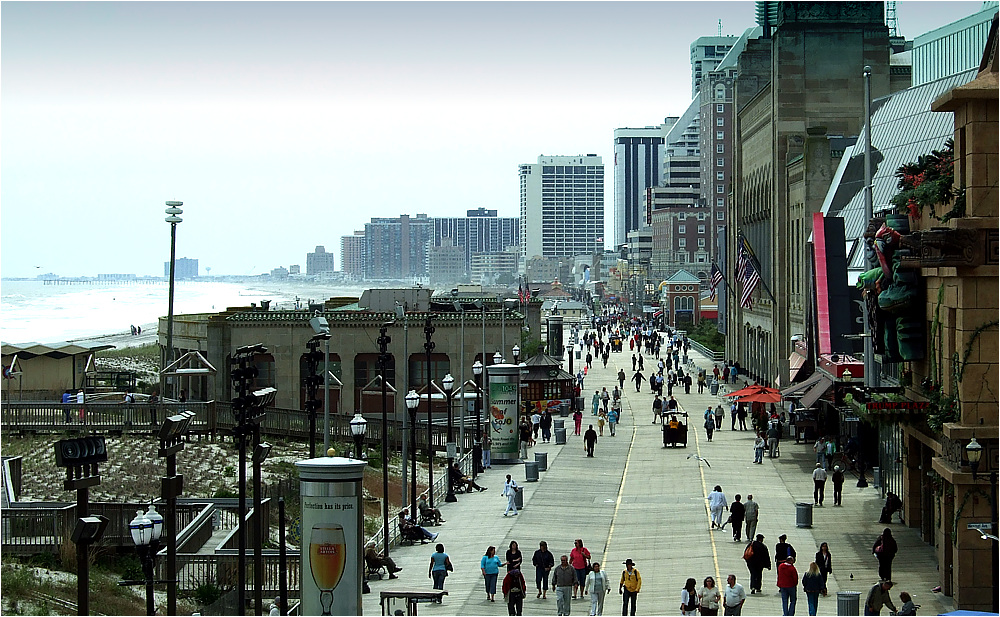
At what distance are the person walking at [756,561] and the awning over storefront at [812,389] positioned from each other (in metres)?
18.5

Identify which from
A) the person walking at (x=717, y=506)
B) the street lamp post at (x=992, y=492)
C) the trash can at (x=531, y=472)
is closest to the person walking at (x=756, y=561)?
the street lamp post at (x=992, y=492)

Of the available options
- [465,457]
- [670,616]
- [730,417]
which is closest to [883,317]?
[670,616]

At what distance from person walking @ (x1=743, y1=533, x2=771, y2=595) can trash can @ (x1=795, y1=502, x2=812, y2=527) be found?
22.2ft

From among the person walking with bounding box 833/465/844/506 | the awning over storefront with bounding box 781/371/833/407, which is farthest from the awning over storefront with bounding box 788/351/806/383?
the person walking with bounding box 833/465/844/506

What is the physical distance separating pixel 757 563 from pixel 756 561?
0.04 metres

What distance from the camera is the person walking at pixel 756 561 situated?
24.9m

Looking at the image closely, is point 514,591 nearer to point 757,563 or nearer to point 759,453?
point 757,563

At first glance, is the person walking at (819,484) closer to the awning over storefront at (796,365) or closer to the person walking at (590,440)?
the person walking at (590,440)

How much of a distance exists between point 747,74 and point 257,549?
79290 mm

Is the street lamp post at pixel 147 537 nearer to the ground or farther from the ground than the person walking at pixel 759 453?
farther from the ground

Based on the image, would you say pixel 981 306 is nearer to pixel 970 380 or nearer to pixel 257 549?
pixel 970 380

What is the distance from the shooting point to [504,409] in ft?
143

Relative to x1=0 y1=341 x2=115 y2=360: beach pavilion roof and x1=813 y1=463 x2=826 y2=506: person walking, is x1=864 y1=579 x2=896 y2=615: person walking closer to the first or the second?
x1=813 y1=463 x2=826 y2=506: person walking

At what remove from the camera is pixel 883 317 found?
28562mm
